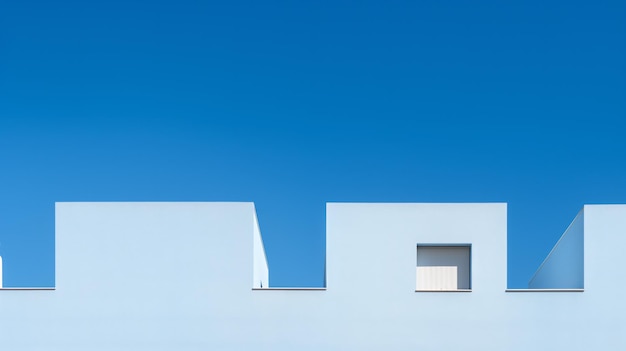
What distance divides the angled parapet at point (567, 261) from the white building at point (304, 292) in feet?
0.92

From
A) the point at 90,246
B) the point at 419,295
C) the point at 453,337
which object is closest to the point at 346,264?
the point at 419,295

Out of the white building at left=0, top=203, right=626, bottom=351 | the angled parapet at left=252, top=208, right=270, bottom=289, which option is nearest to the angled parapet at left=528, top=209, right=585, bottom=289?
the white building at left=0, top=203, right=626, bottom=351

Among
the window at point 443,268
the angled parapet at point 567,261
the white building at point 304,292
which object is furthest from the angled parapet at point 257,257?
the angled parapet at point 567,261

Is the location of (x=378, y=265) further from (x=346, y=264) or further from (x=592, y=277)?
(x=592, y=277)

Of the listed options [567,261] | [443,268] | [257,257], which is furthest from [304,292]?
[567,261]

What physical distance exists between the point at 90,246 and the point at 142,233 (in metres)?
1.43

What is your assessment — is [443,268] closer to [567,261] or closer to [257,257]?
[567,261]

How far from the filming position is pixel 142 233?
1524 cm

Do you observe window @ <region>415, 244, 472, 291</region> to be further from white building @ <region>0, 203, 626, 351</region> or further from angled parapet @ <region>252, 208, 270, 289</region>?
angled parapet @ <region>252, 208, 270, 289</region>

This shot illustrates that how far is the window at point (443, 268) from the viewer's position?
15.5m

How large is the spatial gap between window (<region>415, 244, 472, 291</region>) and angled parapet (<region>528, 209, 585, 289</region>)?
9.86 ft

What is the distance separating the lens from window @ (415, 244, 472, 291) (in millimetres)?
15547

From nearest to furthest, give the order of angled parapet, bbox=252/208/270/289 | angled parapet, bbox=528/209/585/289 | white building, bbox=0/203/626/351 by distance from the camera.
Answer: white building, bbox=0/203/626/351
angled parapet, bbox=528/209/585/289
angled parapet, bbox=252/208/270/289

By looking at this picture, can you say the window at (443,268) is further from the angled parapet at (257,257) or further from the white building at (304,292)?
the angled parapet at (257,257)
